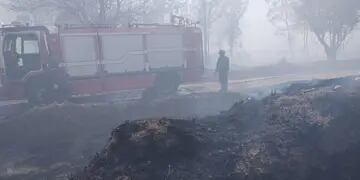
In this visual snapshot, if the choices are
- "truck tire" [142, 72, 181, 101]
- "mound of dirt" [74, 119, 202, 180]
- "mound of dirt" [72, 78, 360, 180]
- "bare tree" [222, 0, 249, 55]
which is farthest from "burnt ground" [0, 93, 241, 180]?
"bare tree" [222, 0, 249, 55]

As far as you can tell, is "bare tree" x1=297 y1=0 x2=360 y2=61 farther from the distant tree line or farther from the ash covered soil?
the ash covered soil

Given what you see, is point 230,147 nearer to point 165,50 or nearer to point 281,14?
point 165,50

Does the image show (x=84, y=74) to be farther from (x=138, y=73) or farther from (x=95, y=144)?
(x=95, y=144)

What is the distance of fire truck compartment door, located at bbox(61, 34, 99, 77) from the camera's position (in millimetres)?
14953

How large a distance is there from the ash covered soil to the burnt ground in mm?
42

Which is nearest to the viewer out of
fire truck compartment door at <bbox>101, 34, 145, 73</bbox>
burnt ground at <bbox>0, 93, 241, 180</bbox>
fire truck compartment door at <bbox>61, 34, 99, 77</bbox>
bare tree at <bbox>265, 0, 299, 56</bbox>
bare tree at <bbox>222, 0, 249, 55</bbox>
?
burnt ground at <bbox>0, 93, 241, 180</bbox>

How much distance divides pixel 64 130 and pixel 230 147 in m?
6.18

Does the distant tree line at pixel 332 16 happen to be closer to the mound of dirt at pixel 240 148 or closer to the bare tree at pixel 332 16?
the bare tree at pixel 332 16

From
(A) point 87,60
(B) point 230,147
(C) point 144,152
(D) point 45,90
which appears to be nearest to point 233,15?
(A) point 87,60

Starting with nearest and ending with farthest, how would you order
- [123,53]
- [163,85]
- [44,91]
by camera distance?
[44,91], [123,53], [163,85]

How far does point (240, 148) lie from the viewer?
6.84m

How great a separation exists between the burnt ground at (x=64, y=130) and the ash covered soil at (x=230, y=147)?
42mm

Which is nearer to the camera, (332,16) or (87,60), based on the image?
(87,60)

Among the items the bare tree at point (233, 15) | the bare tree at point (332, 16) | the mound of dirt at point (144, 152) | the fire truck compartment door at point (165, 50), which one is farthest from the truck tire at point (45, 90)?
the bare tree at point (233, 15)
